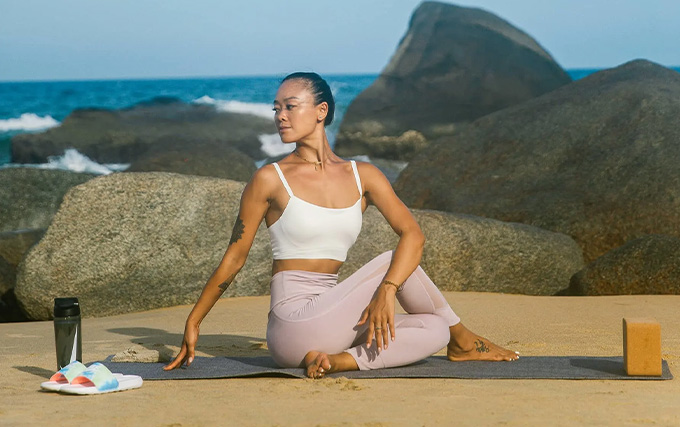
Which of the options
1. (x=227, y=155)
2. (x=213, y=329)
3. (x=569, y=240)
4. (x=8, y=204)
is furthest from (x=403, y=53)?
(x=213, y=329)

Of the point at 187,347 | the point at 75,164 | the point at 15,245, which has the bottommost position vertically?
the point at 187,347

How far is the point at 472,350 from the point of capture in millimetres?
5250

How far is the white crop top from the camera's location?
491cm

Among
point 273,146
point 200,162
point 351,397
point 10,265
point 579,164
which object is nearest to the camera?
point 351,397

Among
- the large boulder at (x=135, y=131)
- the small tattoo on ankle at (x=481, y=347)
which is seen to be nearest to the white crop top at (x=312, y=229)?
the small tattoo on ankle at (x=481, y=347)

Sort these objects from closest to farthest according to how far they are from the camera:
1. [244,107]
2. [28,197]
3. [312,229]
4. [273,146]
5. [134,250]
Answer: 1. [312,229]
2. [134,250]
3. [28,197]
4. [273,146]
5. [244,107]

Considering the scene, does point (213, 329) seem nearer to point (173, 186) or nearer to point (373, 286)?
point (173, 186)

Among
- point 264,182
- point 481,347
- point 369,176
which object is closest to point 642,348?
point 481,347

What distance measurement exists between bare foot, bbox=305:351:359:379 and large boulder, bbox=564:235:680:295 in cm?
387

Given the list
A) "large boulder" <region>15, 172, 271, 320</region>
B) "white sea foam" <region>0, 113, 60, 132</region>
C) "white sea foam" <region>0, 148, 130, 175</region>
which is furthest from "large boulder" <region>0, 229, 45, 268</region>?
"white sea foam" <region>0, 113, 60, 132</region>

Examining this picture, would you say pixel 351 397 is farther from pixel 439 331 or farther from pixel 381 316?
pixel 439 331

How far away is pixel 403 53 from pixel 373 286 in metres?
20.4

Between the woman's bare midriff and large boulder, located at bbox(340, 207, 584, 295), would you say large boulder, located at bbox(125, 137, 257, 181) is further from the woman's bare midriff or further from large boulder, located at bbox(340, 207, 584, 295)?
the woman's bare midriff

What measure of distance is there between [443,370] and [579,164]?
19.6ft
